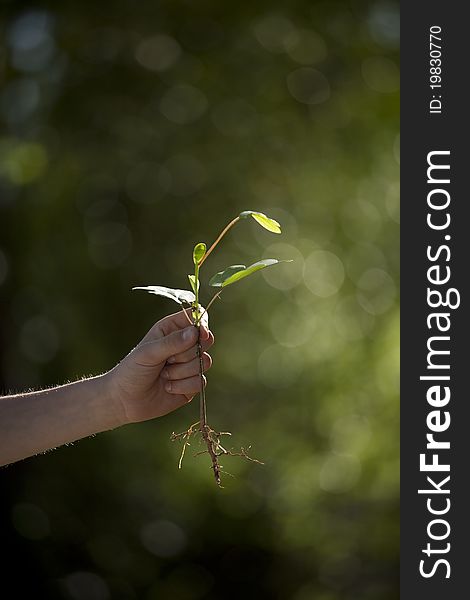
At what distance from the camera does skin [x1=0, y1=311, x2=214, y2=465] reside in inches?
51.9

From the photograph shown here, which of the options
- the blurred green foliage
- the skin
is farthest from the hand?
the blurred green foliage

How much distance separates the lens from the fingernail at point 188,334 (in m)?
1.25

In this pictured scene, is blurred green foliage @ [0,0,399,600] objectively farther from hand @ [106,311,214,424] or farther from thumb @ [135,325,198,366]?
thumb @ [135,325,198,366]

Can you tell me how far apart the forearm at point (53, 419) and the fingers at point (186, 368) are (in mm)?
126

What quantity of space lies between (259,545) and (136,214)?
5.24 ft

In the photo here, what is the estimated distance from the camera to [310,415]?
136 inches

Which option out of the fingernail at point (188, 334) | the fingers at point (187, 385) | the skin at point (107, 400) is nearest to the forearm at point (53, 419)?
the skin at point (107, 400)

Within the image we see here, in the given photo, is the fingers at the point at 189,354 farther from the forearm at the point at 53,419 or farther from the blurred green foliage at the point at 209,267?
the blurred green foliage at the point at 209,267

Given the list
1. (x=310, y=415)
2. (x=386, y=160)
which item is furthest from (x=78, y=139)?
(x=310, y=415)

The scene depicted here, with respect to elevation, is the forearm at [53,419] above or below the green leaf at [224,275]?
below

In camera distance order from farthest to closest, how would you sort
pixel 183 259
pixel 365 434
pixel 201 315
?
pixel 365 434
pixel 183 259
pixel 201 315

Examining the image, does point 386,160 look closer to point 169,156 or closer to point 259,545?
point 169,156

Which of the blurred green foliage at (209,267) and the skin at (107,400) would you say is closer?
the skin at (107,400)

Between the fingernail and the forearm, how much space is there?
22 cm
